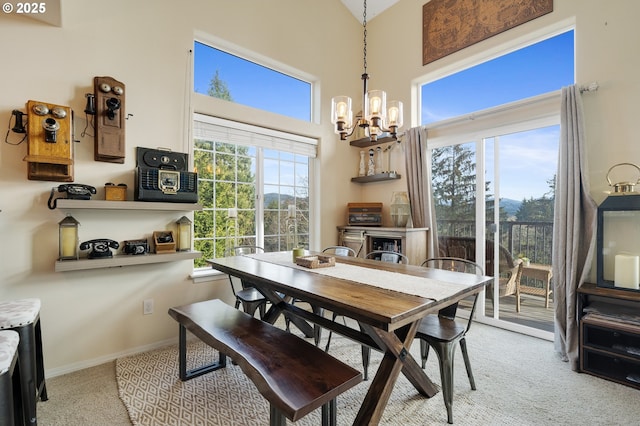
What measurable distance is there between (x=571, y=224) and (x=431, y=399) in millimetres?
1920

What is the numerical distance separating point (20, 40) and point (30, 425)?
2.55m

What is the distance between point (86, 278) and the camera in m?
2.42

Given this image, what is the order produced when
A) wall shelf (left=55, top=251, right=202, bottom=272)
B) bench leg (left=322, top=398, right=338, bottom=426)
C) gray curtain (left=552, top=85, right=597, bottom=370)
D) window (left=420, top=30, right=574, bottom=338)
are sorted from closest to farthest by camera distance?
bench leg (left=322, top=398, right=338, bottom=426), wall shelf (left=55, top=251, right=202, bottom=272), gray curtain (left=552, top=85, right=597, bottom=370), window (left=420, top=30, right=574, bottom=338)

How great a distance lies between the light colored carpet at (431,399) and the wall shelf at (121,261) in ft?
2.69

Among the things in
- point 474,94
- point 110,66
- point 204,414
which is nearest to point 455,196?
point 474,94

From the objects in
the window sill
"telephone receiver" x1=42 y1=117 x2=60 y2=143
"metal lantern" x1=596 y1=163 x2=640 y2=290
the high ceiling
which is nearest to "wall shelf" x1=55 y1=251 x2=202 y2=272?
the window sill

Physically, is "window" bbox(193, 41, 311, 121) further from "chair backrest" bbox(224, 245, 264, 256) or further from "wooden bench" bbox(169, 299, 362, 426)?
"wooden bench" bbox(169, 299, 362, 426)

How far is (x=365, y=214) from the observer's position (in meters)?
4.09

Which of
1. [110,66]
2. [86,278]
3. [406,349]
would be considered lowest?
[406,349]

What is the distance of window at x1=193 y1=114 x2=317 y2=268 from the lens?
321cm

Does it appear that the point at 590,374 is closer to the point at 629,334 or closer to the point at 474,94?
the point at 629,334

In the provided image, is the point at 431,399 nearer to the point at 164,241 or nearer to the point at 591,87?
the point at 164,241

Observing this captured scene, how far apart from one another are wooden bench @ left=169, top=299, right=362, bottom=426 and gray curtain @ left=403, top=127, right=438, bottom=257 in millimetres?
2454

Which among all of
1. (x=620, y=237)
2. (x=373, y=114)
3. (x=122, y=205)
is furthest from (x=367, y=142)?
(x=122, y=205)
